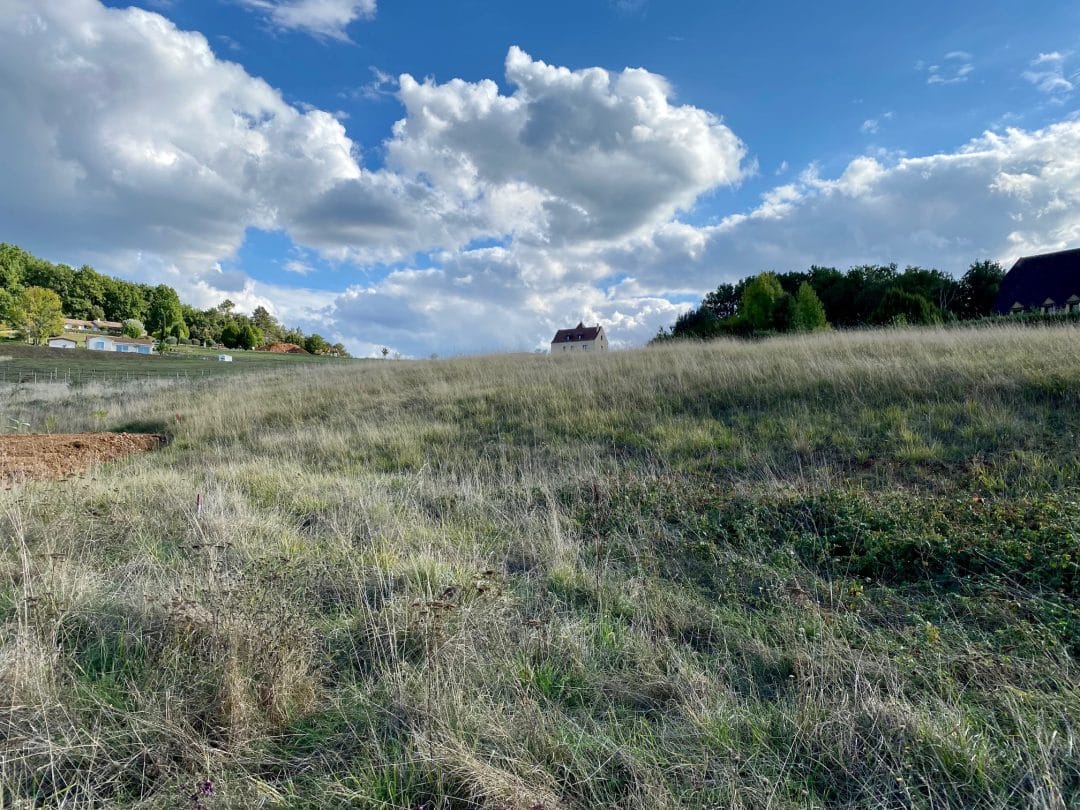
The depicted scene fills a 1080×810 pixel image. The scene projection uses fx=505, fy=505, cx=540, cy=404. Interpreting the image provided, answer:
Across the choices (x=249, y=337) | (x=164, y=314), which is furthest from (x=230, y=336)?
(x=164, y=314)

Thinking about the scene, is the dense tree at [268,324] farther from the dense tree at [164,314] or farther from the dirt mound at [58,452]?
the dirt mound at [58,452]

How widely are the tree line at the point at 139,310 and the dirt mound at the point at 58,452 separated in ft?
255

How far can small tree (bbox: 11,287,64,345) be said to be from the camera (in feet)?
207

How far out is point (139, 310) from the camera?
100 meters

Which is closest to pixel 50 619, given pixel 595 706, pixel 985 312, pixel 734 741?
pixel 595 706

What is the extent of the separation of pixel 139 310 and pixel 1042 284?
13163 cm

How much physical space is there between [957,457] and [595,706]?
577 centimetres

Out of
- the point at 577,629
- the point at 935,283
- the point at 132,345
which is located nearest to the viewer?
the point at 577,629

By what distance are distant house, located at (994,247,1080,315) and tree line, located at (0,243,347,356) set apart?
8135 cm

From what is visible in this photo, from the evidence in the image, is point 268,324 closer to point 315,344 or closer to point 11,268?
point 315,344

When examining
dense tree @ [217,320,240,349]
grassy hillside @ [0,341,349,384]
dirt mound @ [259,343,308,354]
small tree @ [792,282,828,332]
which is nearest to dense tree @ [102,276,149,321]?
dense tree @ [217,320,240,349]

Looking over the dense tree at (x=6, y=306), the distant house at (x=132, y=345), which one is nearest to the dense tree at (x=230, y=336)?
the distant house at (x=132, y=345)

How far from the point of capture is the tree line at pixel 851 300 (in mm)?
27328

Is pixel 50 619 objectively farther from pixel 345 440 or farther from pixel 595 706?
pixel 345 440
